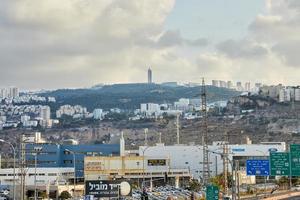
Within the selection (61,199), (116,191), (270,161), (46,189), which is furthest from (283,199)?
(116,191)

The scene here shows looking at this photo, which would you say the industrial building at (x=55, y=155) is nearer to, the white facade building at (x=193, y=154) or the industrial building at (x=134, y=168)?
the industrial building at (x=134, y=168)

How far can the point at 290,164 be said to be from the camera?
218 feet

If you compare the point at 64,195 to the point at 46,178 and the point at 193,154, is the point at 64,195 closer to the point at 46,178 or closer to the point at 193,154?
the point at 46,178

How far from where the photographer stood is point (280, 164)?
67.4 metres

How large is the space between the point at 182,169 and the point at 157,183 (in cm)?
682

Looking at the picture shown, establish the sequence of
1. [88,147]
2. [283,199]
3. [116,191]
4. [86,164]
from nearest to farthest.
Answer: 1. [116,191]
2. [283,199]
3. [86,164]
4. [88,147]

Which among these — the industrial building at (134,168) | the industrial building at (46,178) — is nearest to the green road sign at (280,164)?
the industrial building at (46,178)

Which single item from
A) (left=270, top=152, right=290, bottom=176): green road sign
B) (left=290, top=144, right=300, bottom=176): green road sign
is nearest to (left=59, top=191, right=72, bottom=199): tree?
(left=270, top=152, right=290, bottom=176): green road sign

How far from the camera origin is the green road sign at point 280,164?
66875 mm

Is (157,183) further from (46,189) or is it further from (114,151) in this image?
(46,189)

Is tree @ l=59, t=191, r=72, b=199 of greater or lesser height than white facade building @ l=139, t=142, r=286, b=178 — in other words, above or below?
below

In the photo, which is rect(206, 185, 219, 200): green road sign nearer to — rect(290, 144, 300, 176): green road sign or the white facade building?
rect(290, 144, 300, 176): green road sign

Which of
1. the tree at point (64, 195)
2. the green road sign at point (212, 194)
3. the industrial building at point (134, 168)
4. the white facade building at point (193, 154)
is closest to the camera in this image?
the green road sign at point (212, 194)

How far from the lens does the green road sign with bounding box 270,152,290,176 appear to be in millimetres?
66875
